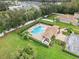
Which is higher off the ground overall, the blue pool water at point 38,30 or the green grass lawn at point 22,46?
the blue pool water at point 38,30

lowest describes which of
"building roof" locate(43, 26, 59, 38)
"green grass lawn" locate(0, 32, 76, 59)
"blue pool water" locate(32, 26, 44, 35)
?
"green grass lawn" locate(0, 32, 76, 59)

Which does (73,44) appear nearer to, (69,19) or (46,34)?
(46,34)

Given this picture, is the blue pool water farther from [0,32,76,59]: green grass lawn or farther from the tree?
[0,32,76,59]: green grass lawn

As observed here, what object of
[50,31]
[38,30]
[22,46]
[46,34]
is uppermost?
[50,31]

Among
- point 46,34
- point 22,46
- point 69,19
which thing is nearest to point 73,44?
point 46,34

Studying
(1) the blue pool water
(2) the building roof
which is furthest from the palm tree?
(2) the building roof

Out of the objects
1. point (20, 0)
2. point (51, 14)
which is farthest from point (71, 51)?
point (20, 0)

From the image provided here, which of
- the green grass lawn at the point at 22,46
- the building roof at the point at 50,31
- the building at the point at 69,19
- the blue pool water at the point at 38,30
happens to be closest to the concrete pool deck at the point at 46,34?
the building roof at the point at 50,31

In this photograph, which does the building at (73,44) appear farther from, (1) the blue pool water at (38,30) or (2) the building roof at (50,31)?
(1) the blue pool water at (38,30)
